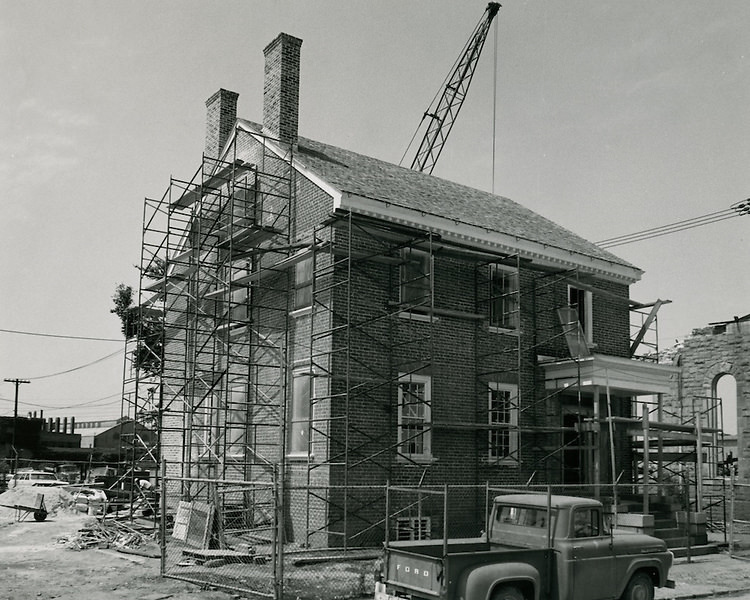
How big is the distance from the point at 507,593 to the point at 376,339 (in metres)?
9.25

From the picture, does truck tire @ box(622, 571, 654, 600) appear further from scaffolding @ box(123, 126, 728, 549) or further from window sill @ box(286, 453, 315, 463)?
window sill @ box(286, 453, 315, 463)

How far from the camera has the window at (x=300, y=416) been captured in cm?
A: 1906

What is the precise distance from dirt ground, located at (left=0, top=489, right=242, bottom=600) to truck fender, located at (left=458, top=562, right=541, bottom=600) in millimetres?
4152

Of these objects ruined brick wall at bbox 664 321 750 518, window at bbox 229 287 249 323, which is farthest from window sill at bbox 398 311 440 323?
ruined brick wall at bbox 664 321 750 518

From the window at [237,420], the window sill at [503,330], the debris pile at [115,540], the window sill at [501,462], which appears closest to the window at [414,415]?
the window sill at [501,462]

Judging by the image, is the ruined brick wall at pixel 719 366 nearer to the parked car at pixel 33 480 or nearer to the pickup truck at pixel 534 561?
the pickup truck at pixel 534 561

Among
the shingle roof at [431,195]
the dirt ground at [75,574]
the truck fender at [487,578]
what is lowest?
the dirt ground at [75,574]

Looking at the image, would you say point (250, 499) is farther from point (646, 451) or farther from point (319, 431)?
point (646, 451)

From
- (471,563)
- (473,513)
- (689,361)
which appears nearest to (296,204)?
(473,513)

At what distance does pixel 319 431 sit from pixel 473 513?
4.78 metres

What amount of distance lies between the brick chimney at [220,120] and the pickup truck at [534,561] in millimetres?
16944

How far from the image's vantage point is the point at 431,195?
913 inches

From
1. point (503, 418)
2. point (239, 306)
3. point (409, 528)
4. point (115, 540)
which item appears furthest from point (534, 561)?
point (239, 306)

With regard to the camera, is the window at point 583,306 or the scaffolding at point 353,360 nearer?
the scaffolding at point 353,360
